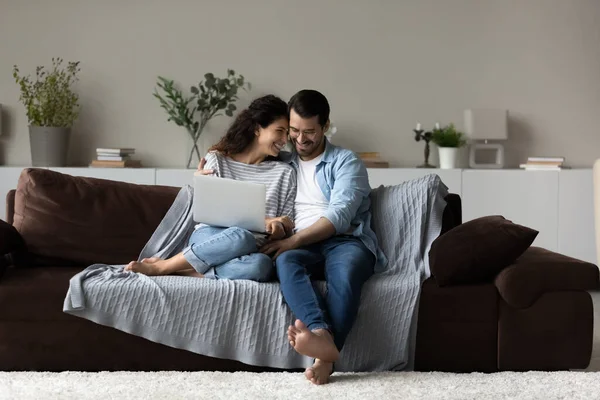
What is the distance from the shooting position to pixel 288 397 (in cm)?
272

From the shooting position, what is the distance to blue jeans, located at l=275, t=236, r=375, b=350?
2936 mm

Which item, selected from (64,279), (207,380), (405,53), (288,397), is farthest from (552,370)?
(405,53)

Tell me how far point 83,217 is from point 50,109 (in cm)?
218

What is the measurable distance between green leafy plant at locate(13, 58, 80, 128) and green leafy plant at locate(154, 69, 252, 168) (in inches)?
23.3

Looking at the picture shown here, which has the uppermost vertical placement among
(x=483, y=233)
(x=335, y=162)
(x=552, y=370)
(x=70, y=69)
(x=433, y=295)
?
(x=70, y=69)

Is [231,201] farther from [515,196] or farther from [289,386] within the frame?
[515,196]

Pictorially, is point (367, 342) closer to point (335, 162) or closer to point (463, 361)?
point (463, 361)

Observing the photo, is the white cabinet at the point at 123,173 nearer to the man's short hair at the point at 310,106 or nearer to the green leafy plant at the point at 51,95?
the green leafy plant at the point at 51,95

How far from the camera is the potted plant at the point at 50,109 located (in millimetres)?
5469

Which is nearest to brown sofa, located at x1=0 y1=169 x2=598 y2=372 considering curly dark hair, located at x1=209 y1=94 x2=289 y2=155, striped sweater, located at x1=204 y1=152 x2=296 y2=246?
striped sweater, located at x1=204 y1=152 x2=296 y2=246

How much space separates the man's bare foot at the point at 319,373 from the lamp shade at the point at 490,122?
3.12m

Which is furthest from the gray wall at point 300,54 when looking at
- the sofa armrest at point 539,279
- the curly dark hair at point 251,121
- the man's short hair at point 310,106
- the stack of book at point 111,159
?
the sofa armrest at point 539,279

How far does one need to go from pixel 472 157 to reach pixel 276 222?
8.90 feet

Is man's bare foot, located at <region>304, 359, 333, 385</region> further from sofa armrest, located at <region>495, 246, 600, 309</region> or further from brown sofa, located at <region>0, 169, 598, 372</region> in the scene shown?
sofa armrest, located at <region>495, 246, 600, 309</region>
